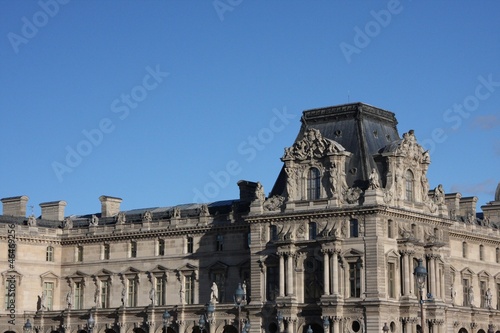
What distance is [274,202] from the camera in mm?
106375

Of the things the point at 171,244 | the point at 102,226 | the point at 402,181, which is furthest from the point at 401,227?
the point at 102,226

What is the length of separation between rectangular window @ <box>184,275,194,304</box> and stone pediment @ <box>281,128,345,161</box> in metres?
17.6

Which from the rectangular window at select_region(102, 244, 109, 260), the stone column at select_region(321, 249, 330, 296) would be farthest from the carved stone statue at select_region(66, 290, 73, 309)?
the stone column at select_region(321, 249, 330, 296)

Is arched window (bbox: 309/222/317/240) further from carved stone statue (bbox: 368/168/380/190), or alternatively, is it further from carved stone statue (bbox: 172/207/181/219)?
carved stone statue (bbox: 172/207/181/219)

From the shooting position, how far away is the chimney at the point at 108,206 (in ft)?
420

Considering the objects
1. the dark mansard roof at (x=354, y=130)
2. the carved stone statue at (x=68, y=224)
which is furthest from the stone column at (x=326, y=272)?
the carved stone statue at (x=68, y=224)

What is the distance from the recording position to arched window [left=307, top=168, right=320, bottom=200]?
104562mm

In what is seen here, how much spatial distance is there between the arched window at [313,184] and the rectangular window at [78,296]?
3098cm

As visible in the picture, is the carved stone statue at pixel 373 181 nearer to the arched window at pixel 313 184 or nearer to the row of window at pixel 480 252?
the arched window at pixel 313 184

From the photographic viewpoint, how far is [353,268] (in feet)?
332

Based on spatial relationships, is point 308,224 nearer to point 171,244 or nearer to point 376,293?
point 376,293

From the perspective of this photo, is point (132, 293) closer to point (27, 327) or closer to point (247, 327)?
point (27, 327)

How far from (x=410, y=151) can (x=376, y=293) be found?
14795 millimetres

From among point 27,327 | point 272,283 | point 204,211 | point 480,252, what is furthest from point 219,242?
point 480,252
